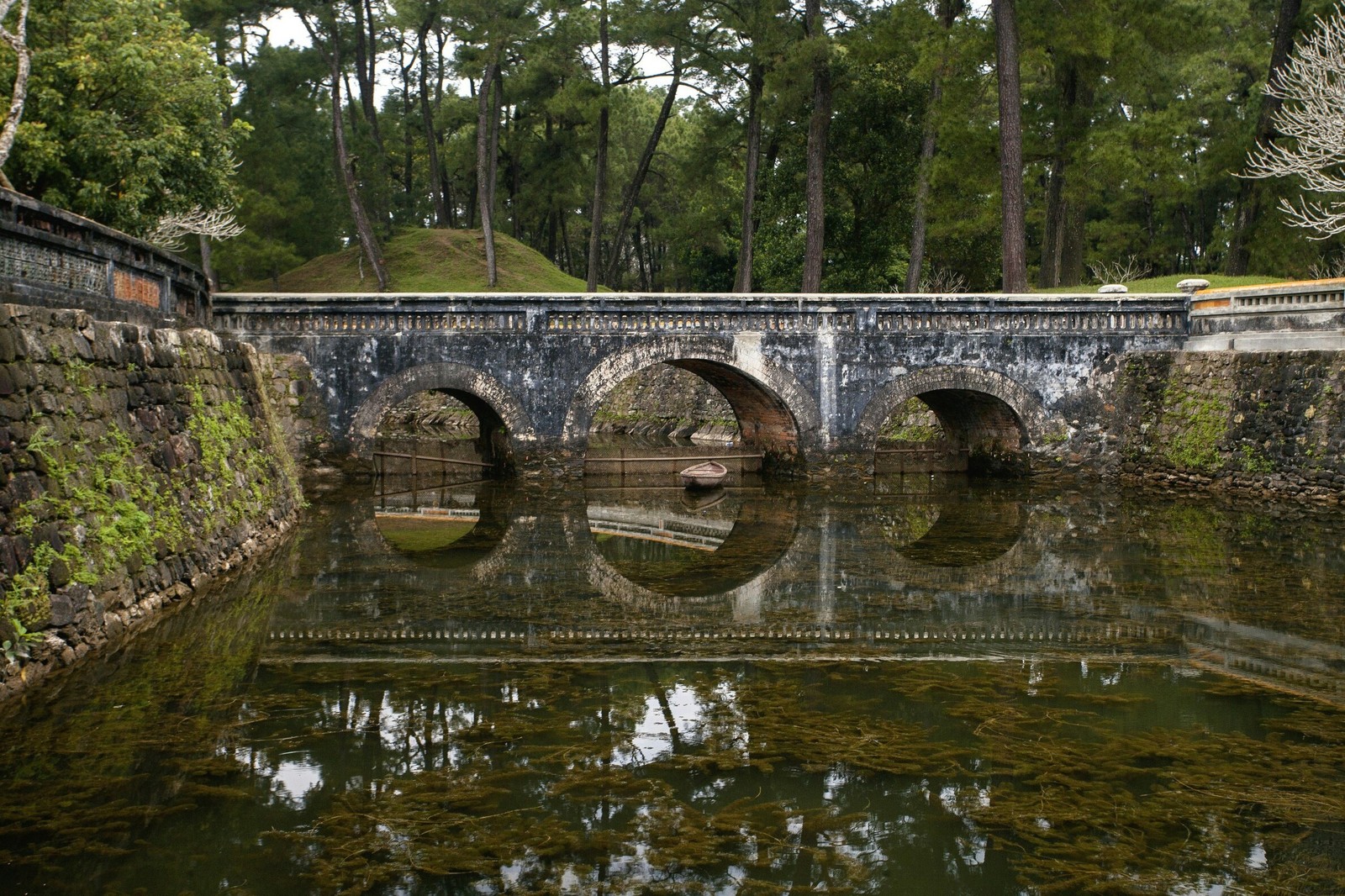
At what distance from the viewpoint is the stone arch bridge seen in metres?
21.1

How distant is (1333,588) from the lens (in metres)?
12.2

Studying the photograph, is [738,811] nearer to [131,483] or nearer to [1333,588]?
[131,483]

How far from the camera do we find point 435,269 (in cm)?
3556

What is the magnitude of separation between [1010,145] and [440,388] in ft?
37.6

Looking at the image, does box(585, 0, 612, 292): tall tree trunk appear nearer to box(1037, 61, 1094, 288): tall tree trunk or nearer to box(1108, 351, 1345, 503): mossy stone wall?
box(1037, 61, 1094, 288): tall tree trunk

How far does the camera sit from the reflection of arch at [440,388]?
20688 mm

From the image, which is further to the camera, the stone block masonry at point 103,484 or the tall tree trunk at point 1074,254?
the tall tree trunk at point 1074,254

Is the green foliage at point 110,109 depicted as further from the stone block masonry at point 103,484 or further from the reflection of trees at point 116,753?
the reflection of trees at point 116,753

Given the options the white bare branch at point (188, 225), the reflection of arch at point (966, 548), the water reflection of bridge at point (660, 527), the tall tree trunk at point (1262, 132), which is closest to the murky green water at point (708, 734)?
the reflection of arch at point (966, 548)

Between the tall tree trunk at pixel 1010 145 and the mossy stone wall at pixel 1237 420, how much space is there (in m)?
2.80

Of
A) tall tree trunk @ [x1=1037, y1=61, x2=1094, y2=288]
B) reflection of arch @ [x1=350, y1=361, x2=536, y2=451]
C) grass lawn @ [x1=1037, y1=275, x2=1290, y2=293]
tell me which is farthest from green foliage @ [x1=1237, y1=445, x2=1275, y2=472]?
reflection of arch @ [x1=350, y1=361, x2=536, y2=451]

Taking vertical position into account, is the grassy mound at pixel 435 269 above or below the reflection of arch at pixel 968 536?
above

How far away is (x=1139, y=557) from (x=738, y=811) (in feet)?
30.9

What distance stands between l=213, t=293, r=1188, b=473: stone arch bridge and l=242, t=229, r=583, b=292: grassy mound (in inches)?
492
